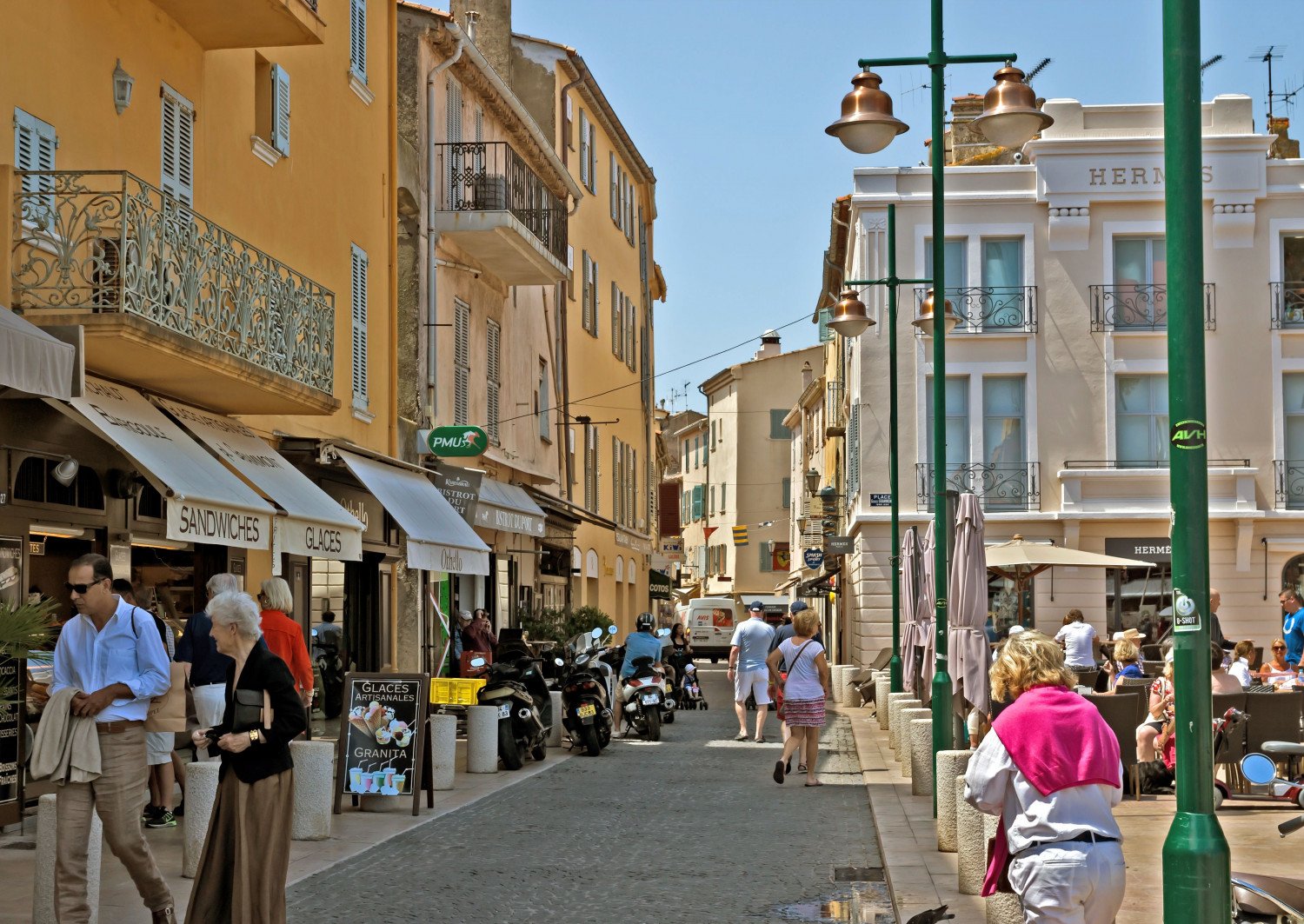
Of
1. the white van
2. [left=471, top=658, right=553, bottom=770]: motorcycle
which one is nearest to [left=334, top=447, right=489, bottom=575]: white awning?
[left=471, top=658, right=553, bottom=770]: motorcycle

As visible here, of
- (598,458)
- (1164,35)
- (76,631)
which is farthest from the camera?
(598,458)

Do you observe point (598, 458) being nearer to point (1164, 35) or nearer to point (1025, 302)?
point (1025, 302)

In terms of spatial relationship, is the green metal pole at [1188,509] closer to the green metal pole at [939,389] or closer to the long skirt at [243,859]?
the long skirt at [243,859]

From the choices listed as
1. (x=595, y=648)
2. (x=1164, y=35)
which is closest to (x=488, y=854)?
(x=1164, y=35)

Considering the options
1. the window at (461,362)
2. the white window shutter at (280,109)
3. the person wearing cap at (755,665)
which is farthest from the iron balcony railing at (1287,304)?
the white window shutter at (280,109)

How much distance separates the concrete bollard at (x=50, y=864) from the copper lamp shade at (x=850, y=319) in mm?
12322

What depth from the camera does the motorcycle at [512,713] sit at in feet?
58.0

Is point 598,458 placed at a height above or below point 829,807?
above

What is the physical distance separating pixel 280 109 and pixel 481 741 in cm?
690

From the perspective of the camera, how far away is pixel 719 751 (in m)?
20.7

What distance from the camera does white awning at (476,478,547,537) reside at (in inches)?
923

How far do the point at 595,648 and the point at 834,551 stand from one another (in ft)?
33.6

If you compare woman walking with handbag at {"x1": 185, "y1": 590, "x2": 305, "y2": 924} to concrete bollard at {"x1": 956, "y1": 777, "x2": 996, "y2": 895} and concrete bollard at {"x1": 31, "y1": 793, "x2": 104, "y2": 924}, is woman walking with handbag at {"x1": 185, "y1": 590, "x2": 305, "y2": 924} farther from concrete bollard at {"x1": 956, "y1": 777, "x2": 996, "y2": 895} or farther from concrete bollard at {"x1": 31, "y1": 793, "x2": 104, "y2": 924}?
concrete bollard at {"x1": 956, "y1": 777, "x2": 996, "y2": 895}

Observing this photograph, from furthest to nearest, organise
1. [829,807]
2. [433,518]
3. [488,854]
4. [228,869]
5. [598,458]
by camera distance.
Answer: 1. [598,458]
2. [433,518]
3. [829,807]
4. [488,854]
5. [228,869]
